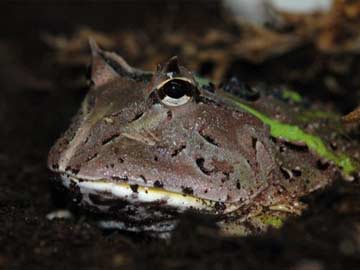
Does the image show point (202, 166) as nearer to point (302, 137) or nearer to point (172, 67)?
point (172, 67)

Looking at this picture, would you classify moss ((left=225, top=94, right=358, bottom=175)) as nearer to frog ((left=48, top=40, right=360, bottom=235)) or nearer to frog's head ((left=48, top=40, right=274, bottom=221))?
frog ((left=48, top=40, right=360, bottom=235))

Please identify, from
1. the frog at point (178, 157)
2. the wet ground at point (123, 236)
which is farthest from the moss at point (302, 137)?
the wet ground at point (123, 236)

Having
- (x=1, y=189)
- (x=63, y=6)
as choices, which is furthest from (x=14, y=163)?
(x=63, y=6)

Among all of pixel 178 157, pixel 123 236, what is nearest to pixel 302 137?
pixel 178 157

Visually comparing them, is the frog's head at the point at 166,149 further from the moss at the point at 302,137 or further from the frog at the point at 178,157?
the moss at the point at 302,137

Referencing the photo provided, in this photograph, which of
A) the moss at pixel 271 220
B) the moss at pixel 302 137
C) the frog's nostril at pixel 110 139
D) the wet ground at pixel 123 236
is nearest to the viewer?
the wet ground at pixel 123 236

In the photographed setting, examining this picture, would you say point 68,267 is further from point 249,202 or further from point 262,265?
point 249,202

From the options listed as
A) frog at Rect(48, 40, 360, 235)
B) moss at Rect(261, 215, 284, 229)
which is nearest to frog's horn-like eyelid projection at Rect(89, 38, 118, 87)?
frog at Rect(48, 40, 360, 235)

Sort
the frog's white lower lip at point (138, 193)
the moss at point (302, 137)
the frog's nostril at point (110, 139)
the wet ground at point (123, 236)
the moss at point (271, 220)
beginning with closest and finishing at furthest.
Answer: the wet ground at point (123, 236) < the frog's white lower lip at point (138, 193) < the frog's nostril at point (110, 139) < the moss at point (271, 220) < the moss at point (302, 137)
